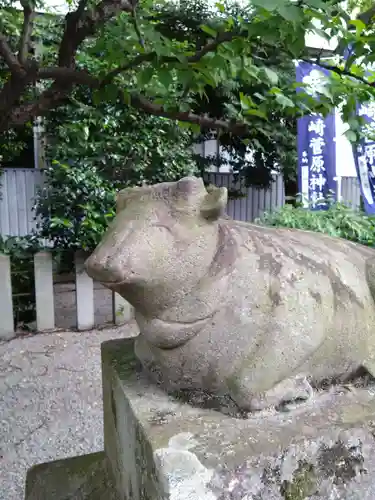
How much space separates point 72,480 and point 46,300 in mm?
2229

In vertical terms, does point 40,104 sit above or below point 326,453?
above

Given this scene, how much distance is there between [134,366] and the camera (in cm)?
132

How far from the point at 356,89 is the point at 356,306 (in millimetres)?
1233

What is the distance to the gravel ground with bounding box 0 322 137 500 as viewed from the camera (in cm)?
226

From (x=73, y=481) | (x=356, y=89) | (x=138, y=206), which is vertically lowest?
(x=73, y=481)

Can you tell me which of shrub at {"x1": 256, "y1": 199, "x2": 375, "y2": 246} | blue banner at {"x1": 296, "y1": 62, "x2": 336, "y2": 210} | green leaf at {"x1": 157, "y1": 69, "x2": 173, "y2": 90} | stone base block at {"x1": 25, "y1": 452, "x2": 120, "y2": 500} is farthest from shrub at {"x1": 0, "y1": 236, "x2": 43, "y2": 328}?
blue banner at {"x1": 296, "y1": 62, "x2": 336, "y2": 210}

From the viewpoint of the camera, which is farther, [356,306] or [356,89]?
[356,89]

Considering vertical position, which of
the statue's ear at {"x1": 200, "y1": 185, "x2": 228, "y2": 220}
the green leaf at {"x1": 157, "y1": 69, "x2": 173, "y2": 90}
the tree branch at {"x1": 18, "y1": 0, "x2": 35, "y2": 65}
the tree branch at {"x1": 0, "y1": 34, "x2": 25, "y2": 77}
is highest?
the tree branch at {"x1": 18, "y1": 0, "x2": 35, "y2": 65}

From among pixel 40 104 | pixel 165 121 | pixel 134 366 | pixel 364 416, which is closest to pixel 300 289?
pixel 364 416

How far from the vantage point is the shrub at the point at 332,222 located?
398 cm

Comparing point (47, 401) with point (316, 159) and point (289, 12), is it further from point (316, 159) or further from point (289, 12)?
point (316, 159)

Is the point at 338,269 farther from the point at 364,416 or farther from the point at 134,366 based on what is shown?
the point at 134,366

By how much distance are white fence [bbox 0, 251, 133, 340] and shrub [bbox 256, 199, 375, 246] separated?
1556mm

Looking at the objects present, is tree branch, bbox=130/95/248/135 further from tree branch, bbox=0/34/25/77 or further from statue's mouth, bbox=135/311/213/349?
statue's mouth, bbox=135/311/213/349
